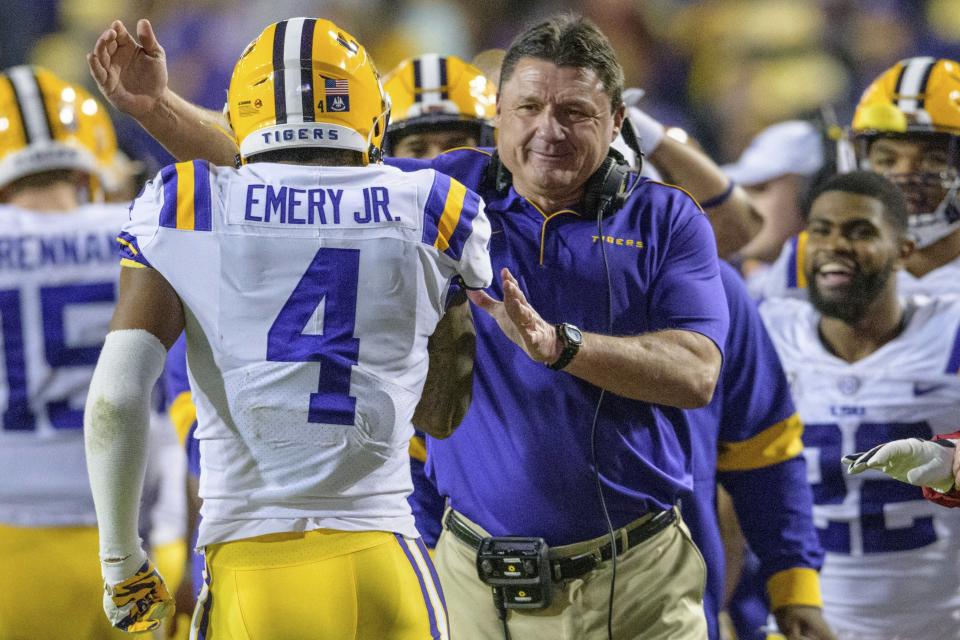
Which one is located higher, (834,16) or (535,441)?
(834,16)

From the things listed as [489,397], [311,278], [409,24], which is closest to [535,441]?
[489,397]

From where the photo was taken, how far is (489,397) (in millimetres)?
2670

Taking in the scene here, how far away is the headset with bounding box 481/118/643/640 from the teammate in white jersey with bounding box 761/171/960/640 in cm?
150

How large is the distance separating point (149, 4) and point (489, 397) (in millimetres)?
6441

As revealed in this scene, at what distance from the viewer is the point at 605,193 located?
2.68 meters

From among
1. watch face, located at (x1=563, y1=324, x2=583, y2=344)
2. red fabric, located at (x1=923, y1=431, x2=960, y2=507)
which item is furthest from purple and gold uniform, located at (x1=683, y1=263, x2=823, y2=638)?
watch face, located at (x1=563, y1=324, x2=583, y2=344)

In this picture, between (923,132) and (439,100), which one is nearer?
(439,100)

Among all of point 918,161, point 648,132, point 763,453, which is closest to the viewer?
point 763,453

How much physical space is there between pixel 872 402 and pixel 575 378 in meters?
1.67

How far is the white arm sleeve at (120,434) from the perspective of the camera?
6.60 ft

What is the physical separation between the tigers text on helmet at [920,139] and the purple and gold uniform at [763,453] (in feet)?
5.21

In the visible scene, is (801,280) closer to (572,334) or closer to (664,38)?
(572,334)

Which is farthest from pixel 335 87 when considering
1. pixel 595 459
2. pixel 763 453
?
pixel 763 453

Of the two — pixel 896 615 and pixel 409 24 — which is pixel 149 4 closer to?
pixel 409 24
